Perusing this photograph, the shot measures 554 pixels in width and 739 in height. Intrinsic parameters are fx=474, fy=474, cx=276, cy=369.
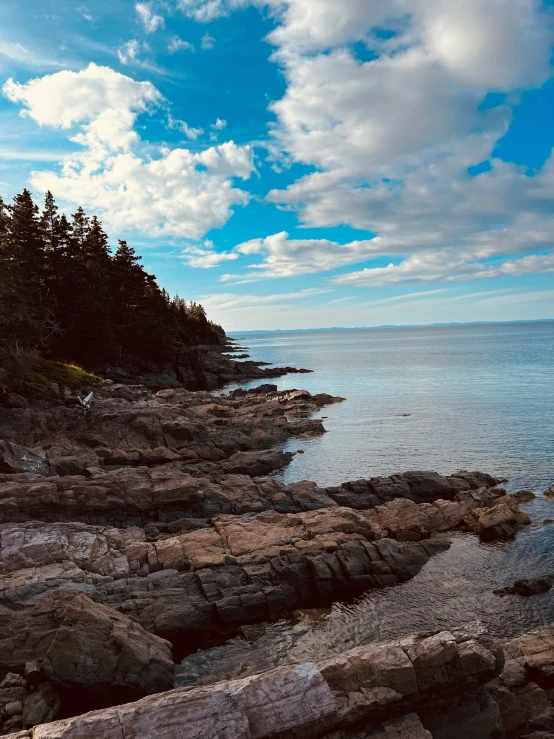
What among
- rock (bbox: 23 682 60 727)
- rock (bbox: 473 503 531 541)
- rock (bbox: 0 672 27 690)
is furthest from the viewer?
rock (bbox: 473 503 531 541)

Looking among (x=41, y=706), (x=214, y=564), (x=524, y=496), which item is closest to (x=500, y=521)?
(x=524, y=496)

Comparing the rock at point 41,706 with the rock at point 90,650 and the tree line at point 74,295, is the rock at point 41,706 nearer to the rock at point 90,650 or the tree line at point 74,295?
the rock at point 90,650

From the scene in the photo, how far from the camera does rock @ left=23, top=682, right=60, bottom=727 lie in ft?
33.9

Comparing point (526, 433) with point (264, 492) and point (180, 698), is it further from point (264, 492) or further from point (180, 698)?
point (180, 698)

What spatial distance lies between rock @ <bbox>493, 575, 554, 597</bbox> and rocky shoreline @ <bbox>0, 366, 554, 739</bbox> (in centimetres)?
347

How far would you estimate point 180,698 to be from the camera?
8688 mm

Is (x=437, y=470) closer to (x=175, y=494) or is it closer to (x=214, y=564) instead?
(x=175, y=494)

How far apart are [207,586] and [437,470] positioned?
2160cm

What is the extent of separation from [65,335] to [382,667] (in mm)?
59442

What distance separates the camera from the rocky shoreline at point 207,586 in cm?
908

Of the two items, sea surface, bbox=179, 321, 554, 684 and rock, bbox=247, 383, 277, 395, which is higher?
rock, bbox=247, 383, 277, 395

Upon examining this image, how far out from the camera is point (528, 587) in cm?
1745

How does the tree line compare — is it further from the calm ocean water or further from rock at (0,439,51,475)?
the calm ocean water

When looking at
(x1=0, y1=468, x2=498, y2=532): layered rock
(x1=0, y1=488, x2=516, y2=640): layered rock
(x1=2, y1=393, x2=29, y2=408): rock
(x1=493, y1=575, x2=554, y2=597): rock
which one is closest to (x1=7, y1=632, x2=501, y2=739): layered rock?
(x1=0, y1=488, x2=516, y2=640): layered rock
